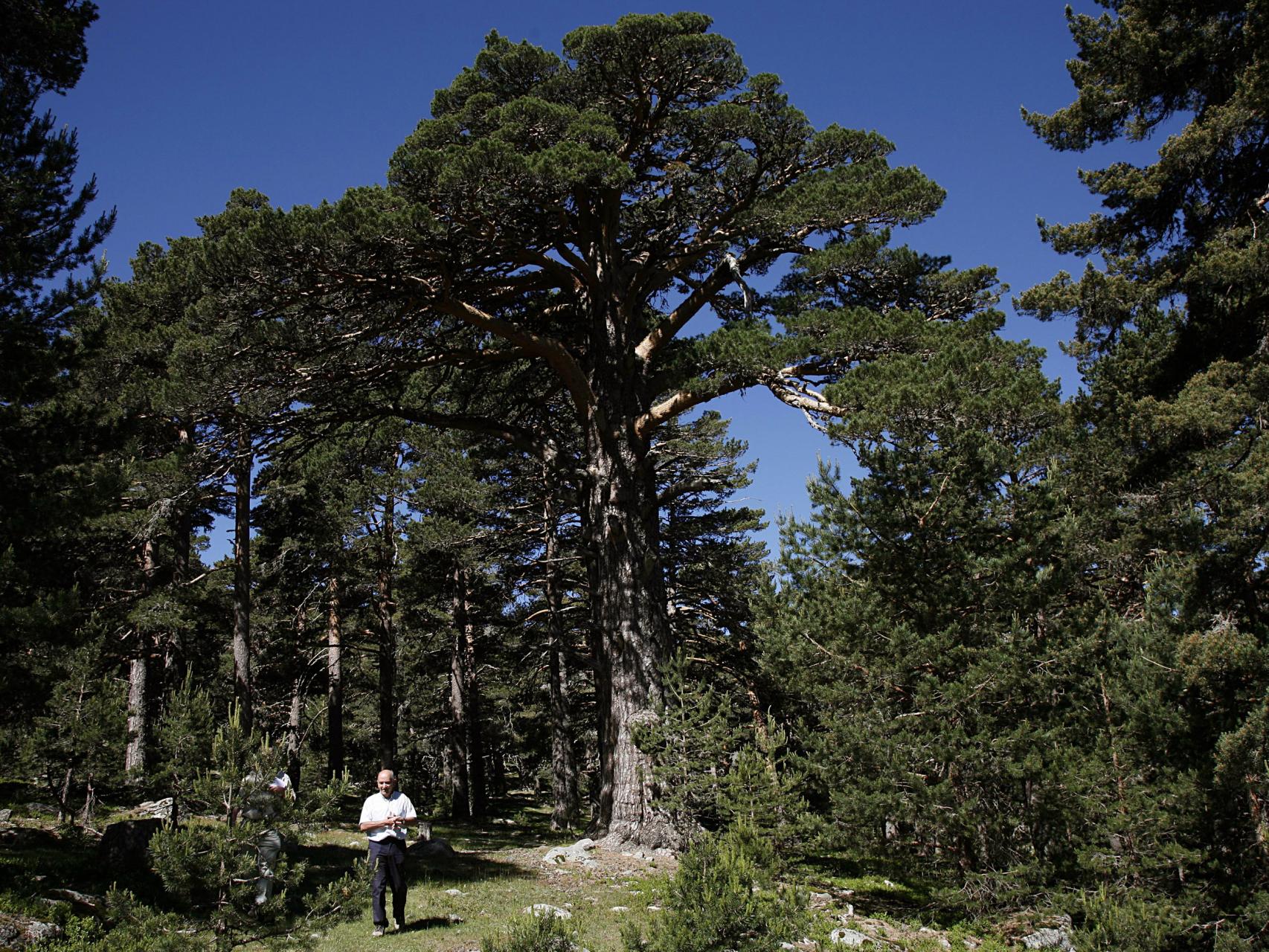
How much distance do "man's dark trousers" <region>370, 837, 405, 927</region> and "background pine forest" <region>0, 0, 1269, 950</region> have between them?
167cm

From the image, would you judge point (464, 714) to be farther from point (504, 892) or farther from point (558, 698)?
point (504, 892)

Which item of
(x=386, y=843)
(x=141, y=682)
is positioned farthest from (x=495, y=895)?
(x=141, y=682)

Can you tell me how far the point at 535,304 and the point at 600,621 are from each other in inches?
224

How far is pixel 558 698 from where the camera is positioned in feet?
63.3

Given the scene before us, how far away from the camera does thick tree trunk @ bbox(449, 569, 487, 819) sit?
21516mm

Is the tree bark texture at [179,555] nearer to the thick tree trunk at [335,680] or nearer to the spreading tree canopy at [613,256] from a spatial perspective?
the spreading tree canopy at [613,256]

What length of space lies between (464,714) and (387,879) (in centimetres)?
1438

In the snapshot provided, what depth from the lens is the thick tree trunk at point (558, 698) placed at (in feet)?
61.2

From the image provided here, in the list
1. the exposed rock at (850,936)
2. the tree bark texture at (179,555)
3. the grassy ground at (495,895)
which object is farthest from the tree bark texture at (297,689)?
the exposed rock at (850,936)

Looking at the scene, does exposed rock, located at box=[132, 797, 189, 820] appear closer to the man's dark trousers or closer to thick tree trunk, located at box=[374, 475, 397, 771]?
thick tree trunk, located at box=[374, 475, 397, 771]

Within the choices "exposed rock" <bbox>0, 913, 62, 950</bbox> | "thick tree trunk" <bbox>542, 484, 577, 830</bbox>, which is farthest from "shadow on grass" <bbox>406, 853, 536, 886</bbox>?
"thick tree trunk" <bbox>542, 484, 577, 830</bbox>

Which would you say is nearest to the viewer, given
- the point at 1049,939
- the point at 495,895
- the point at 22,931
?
the point at 22,931

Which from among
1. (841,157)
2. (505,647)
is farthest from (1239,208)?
(505,647)

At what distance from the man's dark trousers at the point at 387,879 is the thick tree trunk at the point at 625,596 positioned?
13.1 feet
